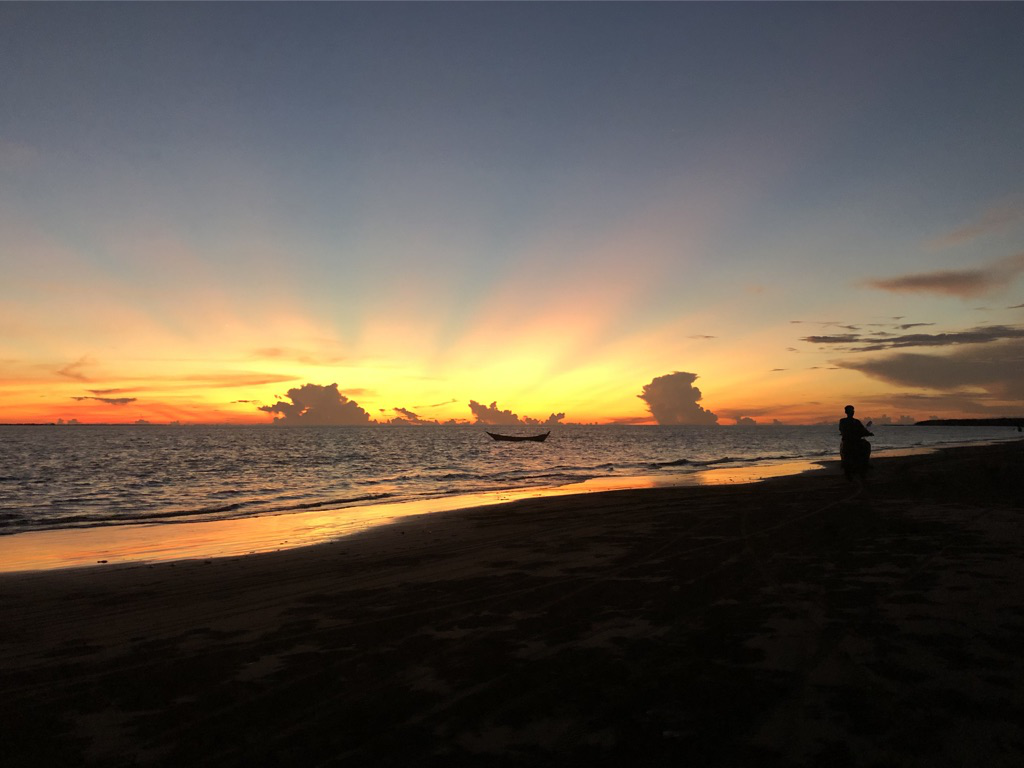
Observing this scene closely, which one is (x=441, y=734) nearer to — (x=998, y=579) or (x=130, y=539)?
(x=998, y=579)

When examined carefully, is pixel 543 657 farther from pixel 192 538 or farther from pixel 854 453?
pixel 854 453

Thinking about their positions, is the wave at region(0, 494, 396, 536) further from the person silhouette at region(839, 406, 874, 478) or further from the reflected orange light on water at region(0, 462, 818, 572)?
the person silhouette at region(839, 406, 874, 478)

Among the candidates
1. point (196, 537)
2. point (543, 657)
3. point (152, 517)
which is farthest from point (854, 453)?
point (152, 517)

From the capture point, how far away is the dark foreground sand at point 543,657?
14.1ft

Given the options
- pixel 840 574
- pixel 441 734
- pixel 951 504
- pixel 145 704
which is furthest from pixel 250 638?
pixel 951 504

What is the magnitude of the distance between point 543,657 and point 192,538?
14378mm

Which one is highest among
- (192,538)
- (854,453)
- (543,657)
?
(854,453)

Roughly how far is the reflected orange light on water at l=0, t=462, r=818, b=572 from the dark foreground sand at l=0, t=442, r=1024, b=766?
2.60m

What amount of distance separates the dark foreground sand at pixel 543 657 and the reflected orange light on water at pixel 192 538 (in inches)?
103

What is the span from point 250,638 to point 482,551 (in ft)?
18.4

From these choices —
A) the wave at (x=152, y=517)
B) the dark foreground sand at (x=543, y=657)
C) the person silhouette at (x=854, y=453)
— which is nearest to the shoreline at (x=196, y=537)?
the wave at (x=152, y=517)

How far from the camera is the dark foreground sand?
4.30m

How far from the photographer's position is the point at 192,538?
55.2 feet

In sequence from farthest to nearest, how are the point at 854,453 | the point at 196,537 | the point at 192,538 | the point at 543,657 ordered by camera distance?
the point at 854,453 → the point at 196,537 → the point at 192,538 → the point at 543,657
